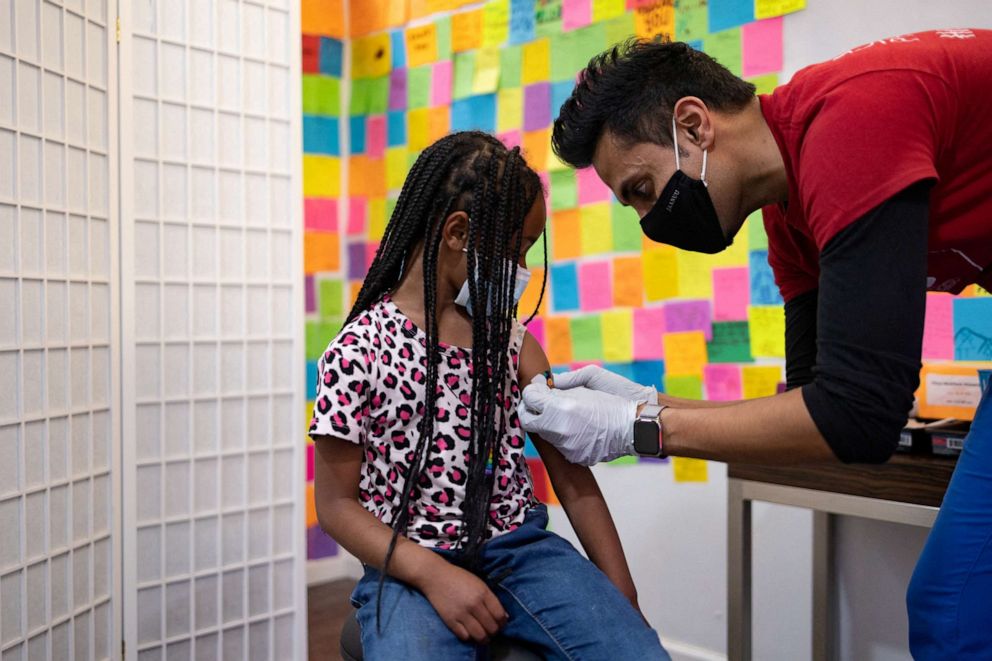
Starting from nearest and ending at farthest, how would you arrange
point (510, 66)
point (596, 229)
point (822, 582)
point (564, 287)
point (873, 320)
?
1. point (873, 320)
2. point (822, 582)
3. point (596, 229)
4. point (564, 287)
5. point (510, 66)

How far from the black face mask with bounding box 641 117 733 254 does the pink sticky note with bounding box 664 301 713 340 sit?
93 centimetres

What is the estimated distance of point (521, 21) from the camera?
2.71 metres

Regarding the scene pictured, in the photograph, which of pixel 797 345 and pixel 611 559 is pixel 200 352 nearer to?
pixel 611 559

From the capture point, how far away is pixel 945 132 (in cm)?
106

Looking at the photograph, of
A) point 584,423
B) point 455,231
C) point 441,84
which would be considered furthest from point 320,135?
point 584,423

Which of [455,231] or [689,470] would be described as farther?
[689,470]

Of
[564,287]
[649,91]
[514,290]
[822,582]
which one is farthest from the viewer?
[564,287]

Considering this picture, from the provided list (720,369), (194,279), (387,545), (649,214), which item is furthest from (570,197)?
(387,545)

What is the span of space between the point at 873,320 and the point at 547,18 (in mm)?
1913

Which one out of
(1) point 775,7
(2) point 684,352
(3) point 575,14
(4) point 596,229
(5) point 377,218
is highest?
(3) point 575,14

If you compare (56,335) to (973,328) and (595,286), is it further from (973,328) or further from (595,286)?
(973,328)

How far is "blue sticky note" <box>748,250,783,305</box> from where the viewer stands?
219 cm

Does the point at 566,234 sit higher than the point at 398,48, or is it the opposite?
the point at 398,48

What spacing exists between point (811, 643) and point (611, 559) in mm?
1058
